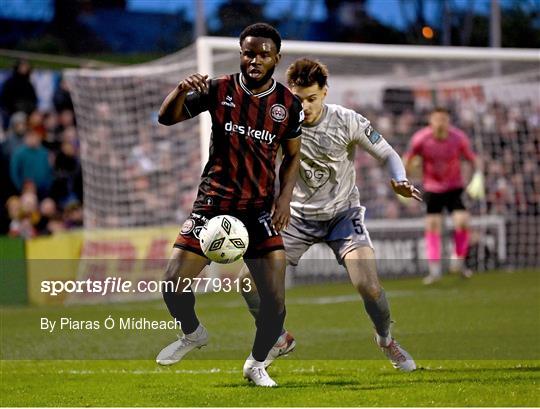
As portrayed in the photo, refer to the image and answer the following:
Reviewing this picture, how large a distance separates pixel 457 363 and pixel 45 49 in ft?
46.0

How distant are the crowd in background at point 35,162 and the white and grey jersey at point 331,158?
7846mm

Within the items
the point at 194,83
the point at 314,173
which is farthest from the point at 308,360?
the point at 194,83

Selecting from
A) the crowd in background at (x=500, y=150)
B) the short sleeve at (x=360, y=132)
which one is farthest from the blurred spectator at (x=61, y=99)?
the short sleeve at (x=360, y=132)

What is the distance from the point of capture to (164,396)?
23.8 feet

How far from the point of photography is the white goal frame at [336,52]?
13.6 metres

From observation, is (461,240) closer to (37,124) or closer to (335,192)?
(37,124)

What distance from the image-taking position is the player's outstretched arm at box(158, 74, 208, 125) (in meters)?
6.82

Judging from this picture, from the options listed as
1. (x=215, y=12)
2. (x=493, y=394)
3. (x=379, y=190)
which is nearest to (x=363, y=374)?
(x=493, y=394)

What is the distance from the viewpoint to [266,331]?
753 cm

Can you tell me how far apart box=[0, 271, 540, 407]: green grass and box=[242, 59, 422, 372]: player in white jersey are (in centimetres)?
49

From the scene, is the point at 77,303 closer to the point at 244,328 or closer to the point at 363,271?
the point at 244,328

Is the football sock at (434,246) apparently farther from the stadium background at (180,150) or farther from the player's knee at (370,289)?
the player's knee at (370,289)

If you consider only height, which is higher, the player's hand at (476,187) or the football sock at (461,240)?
the player's hand at (476,187)

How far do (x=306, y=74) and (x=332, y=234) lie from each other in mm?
1140
